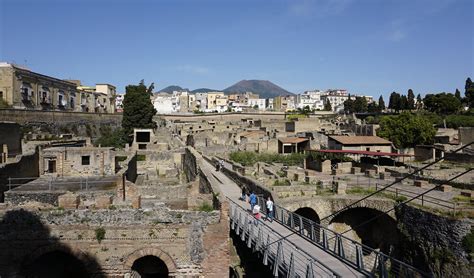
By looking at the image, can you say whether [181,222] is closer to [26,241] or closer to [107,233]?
[107,233]

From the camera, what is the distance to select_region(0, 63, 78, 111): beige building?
46031mm

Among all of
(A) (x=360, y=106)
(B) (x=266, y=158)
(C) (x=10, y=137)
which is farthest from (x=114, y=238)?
(A) (x=360, y=106)

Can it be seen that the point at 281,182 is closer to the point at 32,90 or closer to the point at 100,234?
the point at 100,234

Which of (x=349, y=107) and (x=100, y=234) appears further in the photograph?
(x=349, y=107)

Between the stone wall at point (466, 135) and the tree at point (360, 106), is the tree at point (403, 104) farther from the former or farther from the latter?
the stone wall at point (466, 135)

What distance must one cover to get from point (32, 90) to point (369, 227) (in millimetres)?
43265

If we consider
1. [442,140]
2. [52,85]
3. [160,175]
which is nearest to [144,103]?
[52,85]

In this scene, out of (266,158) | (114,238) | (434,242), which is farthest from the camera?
(266,158)

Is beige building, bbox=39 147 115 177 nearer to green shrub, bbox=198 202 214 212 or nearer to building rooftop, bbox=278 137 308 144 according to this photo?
green shrub, bbox=198 202 214 212

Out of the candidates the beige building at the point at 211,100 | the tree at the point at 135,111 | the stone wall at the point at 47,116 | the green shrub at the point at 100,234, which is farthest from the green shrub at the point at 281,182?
the beige building at the point at 211,100

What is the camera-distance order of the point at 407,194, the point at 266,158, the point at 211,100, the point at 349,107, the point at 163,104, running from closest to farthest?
1. the point at 407,194
2. the point at 266,158
3. the point at 349,107
4. the point at 163,104
5. the point at 211,100

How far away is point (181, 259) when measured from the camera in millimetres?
12914

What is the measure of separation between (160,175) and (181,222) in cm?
2086

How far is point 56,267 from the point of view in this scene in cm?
1338
